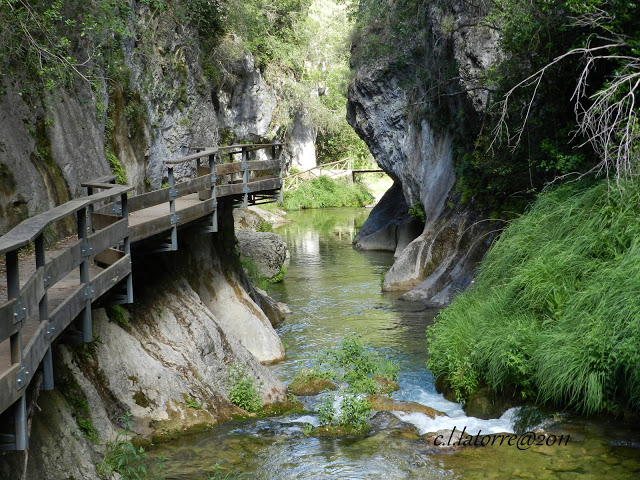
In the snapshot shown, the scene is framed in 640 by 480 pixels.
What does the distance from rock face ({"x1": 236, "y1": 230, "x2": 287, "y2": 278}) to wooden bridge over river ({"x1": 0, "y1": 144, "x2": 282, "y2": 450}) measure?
8786 millimetres

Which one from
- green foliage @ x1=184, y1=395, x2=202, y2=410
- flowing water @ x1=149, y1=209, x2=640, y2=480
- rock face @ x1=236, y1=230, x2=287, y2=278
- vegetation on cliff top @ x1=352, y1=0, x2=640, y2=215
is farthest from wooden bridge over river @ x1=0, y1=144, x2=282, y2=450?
rock face @ x1=236, y1=230, x2=287, y2=278

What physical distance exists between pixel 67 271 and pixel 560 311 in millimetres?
6717

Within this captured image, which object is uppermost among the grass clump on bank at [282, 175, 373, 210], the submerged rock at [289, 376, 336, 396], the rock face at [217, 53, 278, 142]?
the rock face at [217, 53, 278, 142]

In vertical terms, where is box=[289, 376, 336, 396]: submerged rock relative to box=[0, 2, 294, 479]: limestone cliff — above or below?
below

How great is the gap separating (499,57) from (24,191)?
32.9 feet

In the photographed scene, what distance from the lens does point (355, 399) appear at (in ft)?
33.2

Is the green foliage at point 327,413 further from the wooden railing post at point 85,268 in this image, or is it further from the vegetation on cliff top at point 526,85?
the vegetation on cliff top at point 526,85

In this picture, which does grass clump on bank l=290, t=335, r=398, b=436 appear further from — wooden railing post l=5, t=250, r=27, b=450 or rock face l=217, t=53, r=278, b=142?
rock face l=217, t=53, r=278, b=142

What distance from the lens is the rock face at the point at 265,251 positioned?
2219 centimetres

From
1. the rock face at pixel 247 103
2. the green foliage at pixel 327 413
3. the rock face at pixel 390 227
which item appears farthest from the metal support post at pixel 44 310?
the rock face at pixel 247 103

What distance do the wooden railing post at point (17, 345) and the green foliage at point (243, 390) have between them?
539cm

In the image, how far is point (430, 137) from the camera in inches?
914

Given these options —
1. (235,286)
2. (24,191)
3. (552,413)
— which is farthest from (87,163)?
(552,413)

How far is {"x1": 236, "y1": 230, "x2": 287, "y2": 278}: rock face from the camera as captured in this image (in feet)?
72.8
